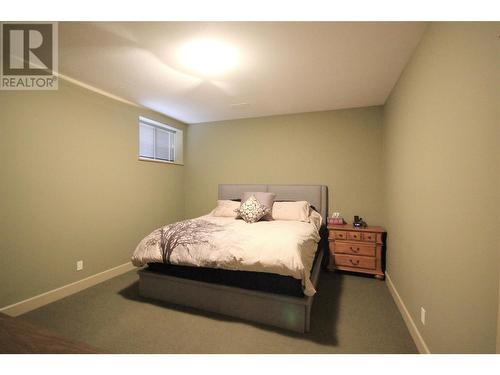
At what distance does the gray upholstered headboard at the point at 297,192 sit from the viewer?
3574 mm

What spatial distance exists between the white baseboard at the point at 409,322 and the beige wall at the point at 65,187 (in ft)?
11.1

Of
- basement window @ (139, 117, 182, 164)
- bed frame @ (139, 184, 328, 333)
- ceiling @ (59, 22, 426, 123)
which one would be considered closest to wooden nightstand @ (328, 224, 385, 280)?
bed frame @ (139, 184, 328, 333)

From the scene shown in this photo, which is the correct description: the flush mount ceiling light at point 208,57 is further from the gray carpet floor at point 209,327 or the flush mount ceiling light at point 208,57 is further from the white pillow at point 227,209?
the gray carpet floor at point 209,327

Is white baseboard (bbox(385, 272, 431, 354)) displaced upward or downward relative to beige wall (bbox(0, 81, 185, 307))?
downward

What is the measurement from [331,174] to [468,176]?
247cm

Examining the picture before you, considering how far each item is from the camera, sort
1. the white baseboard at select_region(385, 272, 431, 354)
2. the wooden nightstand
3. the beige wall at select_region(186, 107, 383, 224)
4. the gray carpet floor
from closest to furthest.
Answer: the white baseboard at select_region(385, 272, 431, 354) < the gray carpet floor < the wooden nightstand < the beige wall at select_region(186, 107, 383, 224)

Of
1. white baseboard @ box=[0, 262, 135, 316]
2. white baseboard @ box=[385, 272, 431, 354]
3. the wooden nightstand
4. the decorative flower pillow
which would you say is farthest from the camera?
the decorative flower pillow

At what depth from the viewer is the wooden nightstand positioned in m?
2.95

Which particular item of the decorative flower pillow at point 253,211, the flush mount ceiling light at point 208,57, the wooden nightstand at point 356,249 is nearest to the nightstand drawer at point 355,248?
the wooden nightstand at point 356,249

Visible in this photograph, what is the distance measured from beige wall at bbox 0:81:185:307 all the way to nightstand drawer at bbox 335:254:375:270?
2.96m

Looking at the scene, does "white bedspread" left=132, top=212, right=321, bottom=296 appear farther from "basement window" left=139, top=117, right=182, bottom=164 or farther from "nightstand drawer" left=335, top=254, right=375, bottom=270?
"basement window" left=139, top=117, right=182, bottom=164

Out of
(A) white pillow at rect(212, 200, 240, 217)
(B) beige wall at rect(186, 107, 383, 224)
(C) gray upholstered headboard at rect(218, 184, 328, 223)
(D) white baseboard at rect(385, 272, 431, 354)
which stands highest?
(B) beige wall at rect(186, 107, 383, 224)
